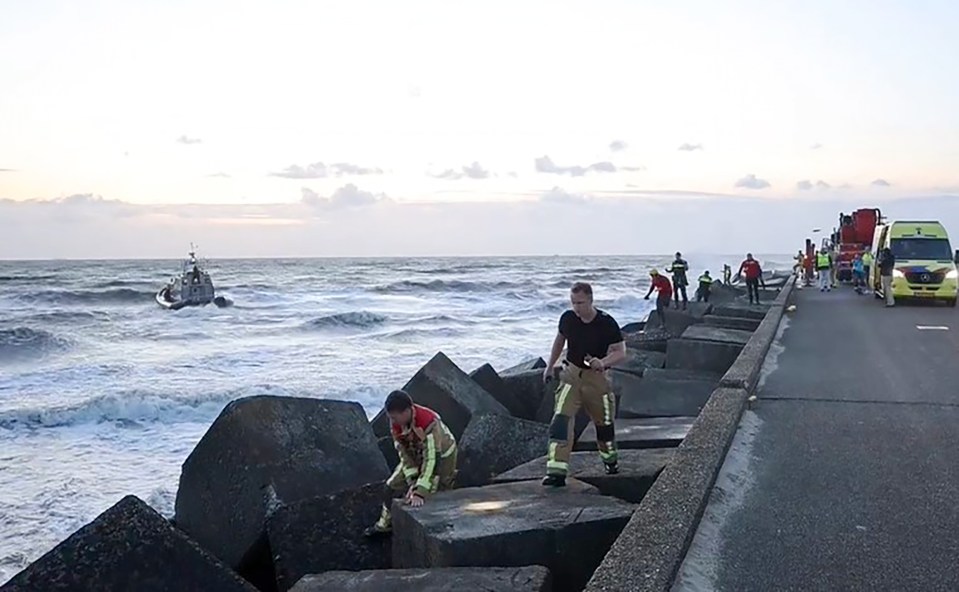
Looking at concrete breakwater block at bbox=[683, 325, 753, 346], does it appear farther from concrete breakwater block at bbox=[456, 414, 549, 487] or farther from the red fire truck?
the red fire truck

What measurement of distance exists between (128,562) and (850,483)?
4292 millimetres

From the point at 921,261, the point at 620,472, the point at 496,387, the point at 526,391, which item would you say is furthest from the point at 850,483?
the point at 921,261

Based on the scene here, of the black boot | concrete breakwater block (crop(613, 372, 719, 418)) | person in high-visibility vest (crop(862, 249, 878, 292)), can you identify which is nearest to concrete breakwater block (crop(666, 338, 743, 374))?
concrete breakwater block (crop(613, 372, 719, 418))

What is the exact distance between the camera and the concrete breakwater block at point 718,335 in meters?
12.2

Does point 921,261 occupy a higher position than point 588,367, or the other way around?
point 921,261

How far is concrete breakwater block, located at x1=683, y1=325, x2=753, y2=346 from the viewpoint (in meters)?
12.2

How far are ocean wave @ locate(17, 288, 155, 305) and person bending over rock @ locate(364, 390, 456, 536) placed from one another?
48855 millimetres

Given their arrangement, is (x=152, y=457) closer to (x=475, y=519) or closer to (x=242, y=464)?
(x=242, y=464)

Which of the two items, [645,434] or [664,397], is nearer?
[645,434]

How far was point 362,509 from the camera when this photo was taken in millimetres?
5973

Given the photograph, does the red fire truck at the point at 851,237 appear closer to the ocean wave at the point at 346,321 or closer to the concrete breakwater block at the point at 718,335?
the ocean wave at the point at 346,321

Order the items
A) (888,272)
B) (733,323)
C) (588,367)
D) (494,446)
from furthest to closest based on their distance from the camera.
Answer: (888,272), (733,323), (494,446), (588,367)

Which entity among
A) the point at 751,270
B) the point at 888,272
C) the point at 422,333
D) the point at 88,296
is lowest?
the point at 88,296

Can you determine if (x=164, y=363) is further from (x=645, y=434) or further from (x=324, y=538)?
(x=324, y=538)
